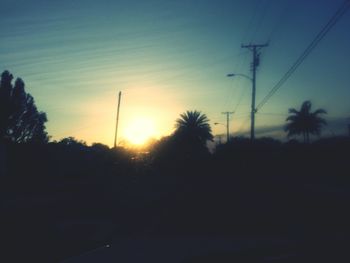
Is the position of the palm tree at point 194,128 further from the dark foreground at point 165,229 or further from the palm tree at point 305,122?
the dark foreground at point 165,229

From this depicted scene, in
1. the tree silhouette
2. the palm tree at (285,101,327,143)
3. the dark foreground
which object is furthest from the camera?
the palm tree at (285,101,327,143)

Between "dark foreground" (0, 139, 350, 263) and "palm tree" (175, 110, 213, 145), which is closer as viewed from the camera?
"dark foreground" (0, 139, 350, 263)

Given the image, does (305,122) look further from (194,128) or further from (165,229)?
(165,229)

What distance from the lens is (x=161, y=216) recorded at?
1260cm

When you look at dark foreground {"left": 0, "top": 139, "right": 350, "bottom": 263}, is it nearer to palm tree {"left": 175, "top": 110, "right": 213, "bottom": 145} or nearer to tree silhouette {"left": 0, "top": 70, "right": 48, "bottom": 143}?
tree silhouette {"left": 0, "top": 70, "right": 48, "bottom": 143}

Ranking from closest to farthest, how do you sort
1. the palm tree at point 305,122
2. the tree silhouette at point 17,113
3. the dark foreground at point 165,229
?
the dark foreground at point 165,229 → the tree silhouette at point 17,113 → the palm tree at point 305,122

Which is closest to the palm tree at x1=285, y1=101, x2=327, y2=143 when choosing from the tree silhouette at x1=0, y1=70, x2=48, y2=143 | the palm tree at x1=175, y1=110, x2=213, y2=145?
the palm tree at x1=175, y1=110, x2=213, y2=145

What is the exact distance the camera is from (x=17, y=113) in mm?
37906

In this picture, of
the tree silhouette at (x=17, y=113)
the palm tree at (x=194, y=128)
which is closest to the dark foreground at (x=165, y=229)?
the tree silhouette at (x=17, y=113)

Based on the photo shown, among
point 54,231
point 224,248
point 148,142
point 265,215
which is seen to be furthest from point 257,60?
point 148,142

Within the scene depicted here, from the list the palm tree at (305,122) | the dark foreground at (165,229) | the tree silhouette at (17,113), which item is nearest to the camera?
the dark foreground at (165,229)

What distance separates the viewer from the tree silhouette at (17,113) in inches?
1426

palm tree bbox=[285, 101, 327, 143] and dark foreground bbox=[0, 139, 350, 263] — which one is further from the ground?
palm tree bbox=[285, 101, 327, 143]

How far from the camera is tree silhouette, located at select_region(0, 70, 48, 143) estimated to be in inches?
1426
